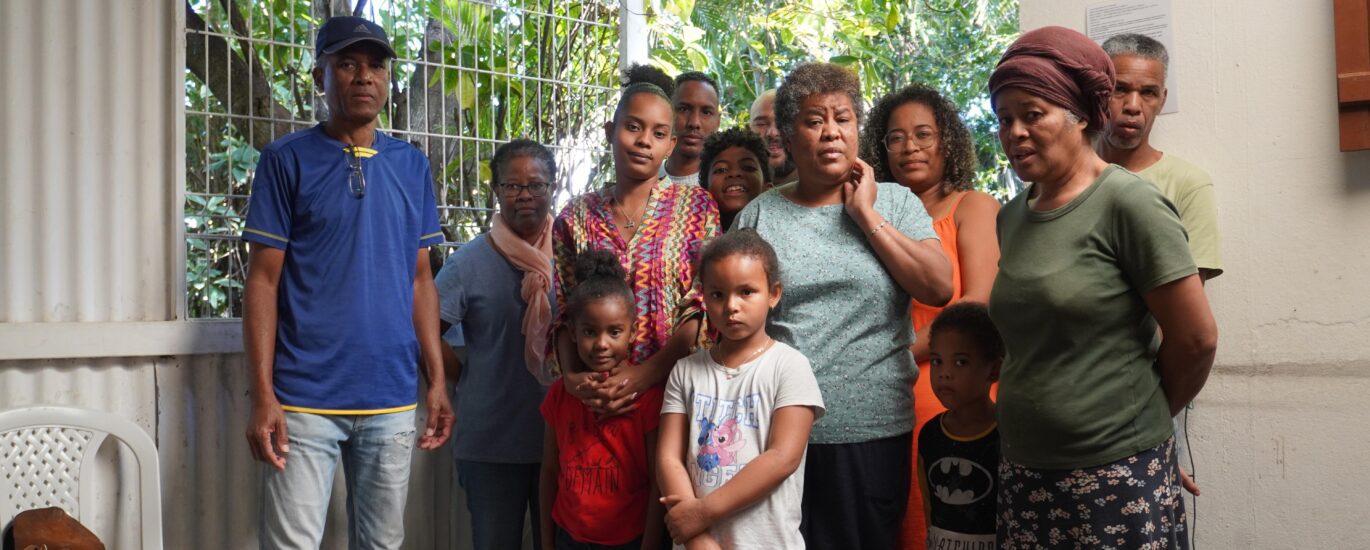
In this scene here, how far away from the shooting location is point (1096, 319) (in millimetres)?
2002

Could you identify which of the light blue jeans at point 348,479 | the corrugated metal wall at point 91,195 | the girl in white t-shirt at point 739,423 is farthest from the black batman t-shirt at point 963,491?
the corrugated metal wall at point 91,195

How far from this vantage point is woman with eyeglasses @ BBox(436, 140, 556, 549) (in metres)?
3.36

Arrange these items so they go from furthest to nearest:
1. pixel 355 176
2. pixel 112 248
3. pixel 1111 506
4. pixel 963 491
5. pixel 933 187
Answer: pixel 112 248
pixel 933 187
pixel 355 176
pixel 963 491
pixel 1111 506

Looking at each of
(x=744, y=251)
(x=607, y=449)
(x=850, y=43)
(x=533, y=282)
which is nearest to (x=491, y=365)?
(x=533, y=282)

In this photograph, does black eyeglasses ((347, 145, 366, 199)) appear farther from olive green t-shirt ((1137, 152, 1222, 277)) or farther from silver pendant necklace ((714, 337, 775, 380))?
olive green t-shirt ((1137, 152, 1222, 277))

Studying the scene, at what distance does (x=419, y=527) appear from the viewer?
3883mm

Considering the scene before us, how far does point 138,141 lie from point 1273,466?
11.3ft

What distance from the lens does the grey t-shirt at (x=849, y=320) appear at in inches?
101

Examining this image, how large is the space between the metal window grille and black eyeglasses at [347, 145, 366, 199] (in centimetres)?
Answer: 70

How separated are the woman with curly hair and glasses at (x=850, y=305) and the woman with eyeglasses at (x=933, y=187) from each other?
0.19 metres

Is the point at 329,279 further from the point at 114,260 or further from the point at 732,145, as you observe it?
the point at 732,145

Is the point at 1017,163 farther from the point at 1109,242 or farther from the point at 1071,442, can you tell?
the point at 1071,442

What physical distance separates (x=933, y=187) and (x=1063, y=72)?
1.03 metres

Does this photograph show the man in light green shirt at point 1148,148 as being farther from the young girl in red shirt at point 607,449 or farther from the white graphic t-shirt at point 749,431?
the young girl in red shirt at point 607,449
